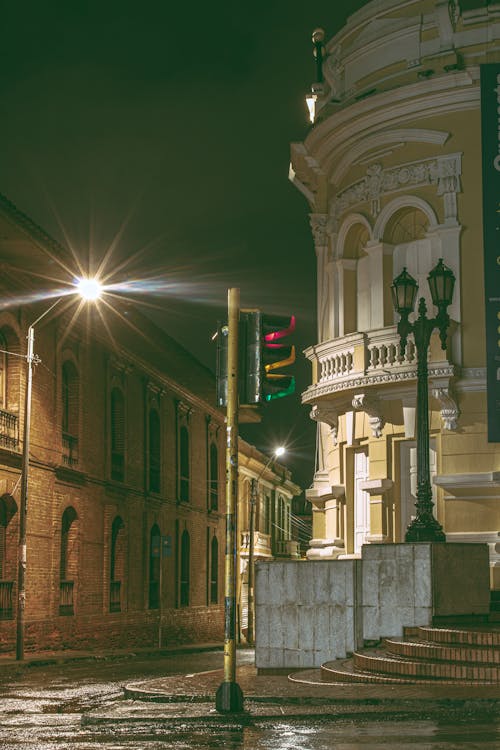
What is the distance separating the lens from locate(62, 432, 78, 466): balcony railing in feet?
111

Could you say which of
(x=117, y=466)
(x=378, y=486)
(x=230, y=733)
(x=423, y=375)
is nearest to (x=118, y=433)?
(x=117, y=466)

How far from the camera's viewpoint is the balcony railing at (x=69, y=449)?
33875 millimetres

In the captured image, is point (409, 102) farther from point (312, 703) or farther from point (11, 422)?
point (312, 703)

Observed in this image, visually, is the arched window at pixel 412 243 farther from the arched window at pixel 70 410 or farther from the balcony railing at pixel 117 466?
the balcony railing at pixel 117 466

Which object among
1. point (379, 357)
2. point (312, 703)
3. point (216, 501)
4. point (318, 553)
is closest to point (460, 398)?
point (379, 357)

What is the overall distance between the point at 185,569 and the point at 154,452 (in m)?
5.71

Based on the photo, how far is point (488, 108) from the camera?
72.9 ft

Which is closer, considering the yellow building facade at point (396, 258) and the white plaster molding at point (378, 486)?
the yellow building facade at point (396, 258)

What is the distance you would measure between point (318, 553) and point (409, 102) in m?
9.24

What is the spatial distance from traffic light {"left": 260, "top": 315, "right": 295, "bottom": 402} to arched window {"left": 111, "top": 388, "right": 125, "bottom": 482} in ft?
84.6

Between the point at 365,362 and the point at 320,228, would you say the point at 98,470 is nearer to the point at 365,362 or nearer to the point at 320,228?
the point at 320,228

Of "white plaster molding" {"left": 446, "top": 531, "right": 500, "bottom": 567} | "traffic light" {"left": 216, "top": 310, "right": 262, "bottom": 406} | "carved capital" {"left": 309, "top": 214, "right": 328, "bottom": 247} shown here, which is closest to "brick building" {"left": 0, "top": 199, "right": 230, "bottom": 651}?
"carved capital" {"left": 309, "top": 214, "right": 328, "bottom": 247}

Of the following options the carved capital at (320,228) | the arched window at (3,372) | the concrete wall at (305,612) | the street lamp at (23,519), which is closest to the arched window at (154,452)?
the arched window at (3,372)

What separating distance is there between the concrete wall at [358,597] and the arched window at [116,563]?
19472mm
